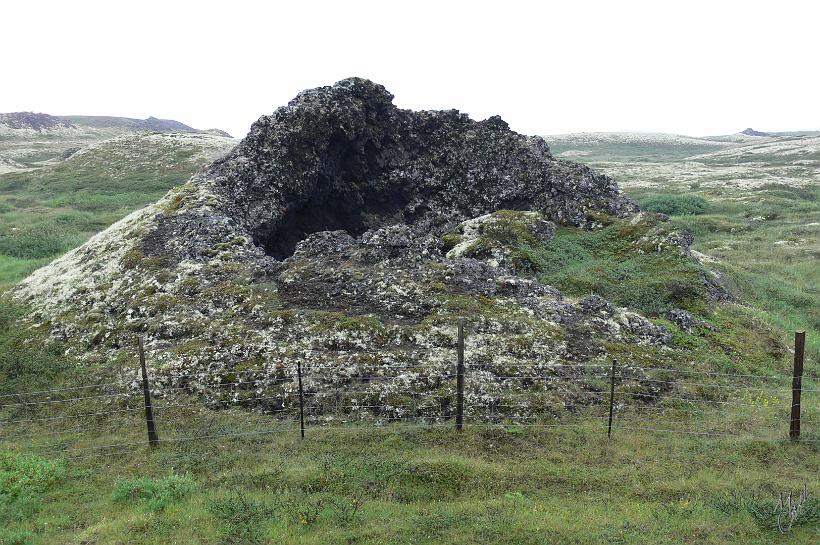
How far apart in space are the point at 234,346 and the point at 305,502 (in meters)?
7.14

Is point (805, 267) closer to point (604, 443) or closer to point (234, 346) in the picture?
point (604, 443)

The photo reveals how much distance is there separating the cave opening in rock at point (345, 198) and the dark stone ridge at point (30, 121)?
154117mm

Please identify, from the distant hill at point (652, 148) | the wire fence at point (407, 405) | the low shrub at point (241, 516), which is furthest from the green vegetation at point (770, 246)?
the distant hill at point (652, 148)

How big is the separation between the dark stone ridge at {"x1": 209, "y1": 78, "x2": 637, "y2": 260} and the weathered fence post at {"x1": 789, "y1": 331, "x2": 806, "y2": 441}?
16.1 m

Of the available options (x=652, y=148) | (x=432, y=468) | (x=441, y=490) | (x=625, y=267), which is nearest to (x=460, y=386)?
(x=432, y=468)

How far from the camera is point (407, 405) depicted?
1398cm

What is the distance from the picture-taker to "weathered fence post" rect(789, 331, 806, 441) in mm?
11977

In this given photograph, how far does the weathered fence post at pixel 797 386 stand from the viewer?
1198 cm

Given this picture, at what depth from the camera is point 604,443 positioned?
1250 cm

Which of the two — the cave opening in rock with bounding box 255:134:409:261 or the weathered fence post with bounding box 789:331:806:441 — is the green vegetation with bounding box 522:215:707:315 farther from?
the cave opening in rock with bounding box 255:134:409:261

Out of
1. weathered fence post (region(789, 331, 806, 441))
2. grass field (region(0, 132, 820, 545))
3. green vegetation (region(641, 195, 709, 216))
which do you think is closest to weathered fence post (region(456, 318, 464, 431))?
grass field (region(0, 132, 820, 545))

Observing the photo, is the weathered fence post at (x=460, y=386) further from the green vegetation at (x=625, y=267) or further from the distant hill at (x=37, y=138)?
the distant hill at (x=37, y=138)

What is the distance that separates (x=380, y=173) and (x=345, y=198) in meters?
2.46

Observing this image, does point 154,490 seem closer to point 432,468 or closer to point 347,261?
point 432,468
